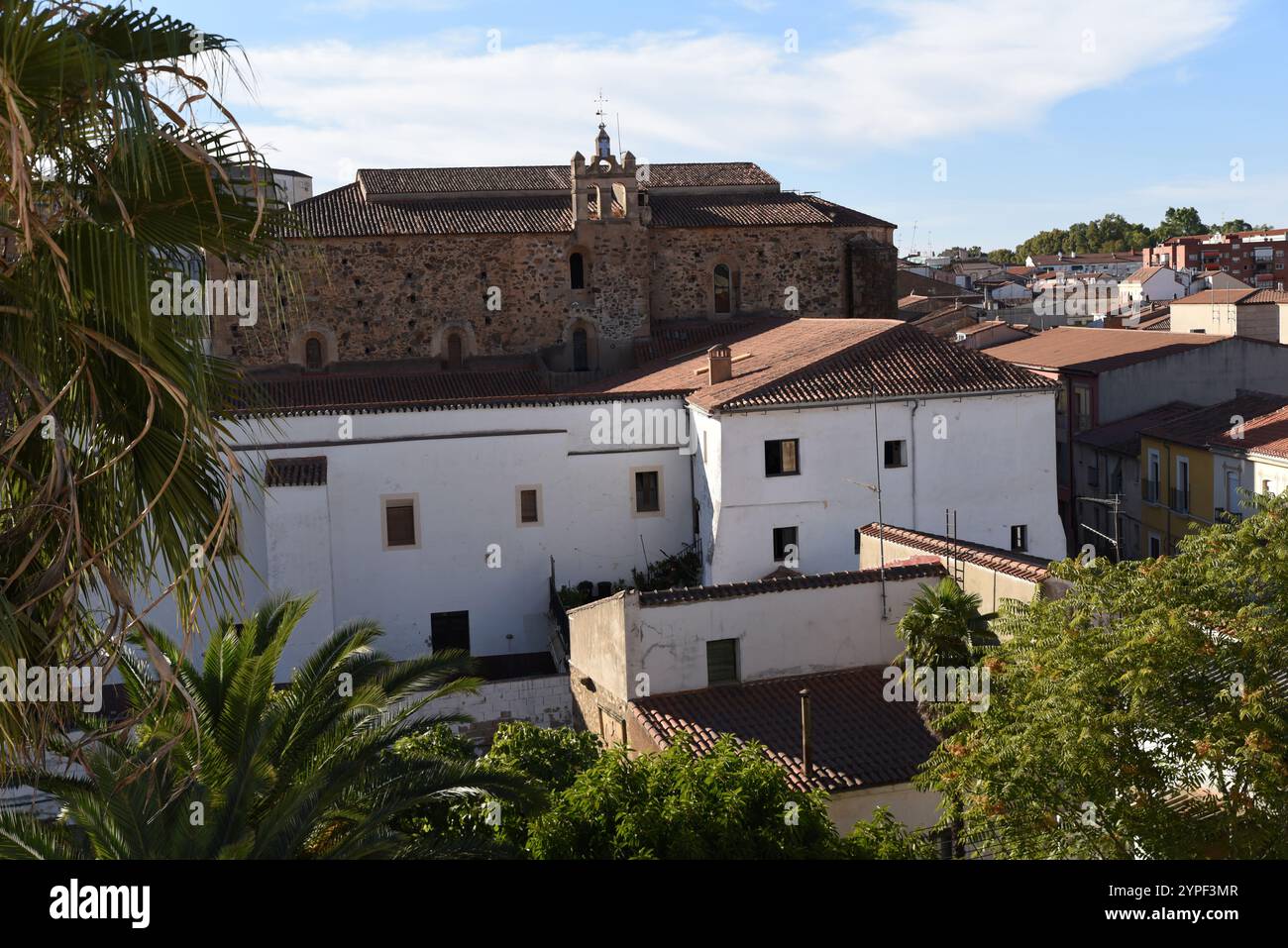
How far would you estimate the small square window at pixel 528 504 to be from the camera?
84.3 ft

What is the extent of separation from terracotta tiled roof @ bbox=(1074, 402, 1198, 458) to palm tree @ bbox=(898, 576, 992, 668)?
19.0m

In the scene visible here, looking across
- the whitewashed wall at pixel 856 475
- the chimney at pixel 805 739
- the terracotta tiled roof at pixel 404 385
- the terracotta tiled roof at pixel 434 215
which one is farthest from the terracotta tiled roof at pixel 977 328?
the chimney at pixel 805 739

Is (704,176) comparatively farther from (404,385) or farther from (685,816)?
(685,816)

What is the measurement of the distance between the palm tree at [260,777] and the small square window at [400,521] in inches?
484

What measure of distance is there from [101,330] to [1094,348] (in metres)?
36.5

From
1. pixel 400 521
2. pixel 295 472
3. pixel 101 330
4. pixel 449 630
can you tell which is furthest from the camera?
pixel 449 630

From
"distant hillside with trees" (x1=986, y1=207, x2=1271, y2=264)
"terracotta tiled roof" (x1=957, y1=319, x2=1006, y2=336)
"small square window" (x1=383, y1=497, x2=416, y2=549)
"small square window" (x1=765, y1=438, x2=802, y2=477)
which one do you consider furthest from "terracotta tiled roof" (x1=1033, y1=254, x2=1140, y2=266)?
"small square window" (x1=383, y1=497, x2=416, y2=549)

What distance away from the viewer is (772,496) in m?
23.9

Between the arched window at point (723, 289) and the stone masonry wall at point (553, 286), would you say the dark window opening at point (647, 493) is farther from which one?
the arched window at point (723, 289)

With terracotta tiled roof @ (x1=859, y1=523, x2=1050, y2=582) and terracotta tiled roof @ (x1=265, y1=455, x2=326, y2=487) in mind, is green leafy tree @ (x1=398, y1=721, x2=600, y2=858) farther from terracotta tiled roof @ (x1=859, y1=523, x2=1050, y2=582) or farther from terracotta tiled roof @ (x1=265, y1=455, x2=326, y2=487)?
terracotta tiled roof @ (x1=265, y1=455, x2=326, y2=487)

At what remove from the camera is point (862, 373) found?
2441 cm

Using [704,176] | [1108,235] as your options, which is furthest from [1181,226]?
[704,176]
